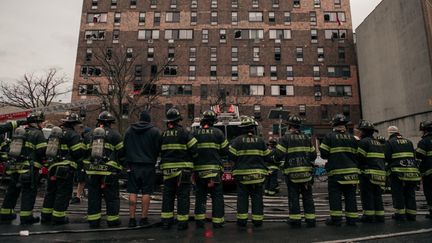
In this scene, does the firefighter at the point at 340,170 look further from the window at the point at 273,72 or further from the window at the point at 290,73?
the window at the point at 290,73

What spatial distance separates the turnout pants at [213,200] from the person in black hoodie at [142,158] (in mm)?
963

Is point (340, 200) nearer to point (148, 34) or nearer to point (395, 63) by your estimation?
point (395, 63)

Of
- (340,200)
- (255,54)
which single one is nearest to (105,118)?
(340,200)

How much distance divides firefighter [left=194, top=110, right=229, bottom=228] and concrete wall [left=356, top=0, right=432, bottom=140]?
84.6 ft

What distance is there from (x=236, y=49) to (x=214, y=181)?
35596mm

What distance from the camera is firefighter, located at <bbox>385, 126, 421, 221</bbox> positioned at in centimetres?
661

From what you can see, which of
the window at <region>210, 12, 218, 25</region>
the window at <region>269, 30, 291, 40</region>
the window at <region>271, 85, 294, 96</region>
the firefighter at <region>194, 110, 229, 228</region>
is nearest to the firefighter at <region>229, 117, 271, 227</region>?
the firefighter at <region>194, 110, 229, 228</region>

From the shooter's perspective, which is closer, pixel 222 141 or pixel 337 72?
pixel 222 141

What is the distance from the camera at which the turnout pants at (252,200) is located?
19.6 feet

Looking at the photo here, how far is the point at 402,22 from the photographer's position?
2927 cm

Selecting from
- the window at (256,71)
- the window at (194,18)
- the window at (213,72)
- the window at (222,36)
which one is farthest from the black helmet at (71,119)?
the window at (194,18)

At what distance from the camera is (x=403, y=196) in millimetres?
6754

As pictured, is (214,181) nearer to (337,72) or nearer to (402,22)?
(402,22)

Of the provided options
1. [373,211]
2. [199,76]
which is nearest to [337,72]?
[199,76]
